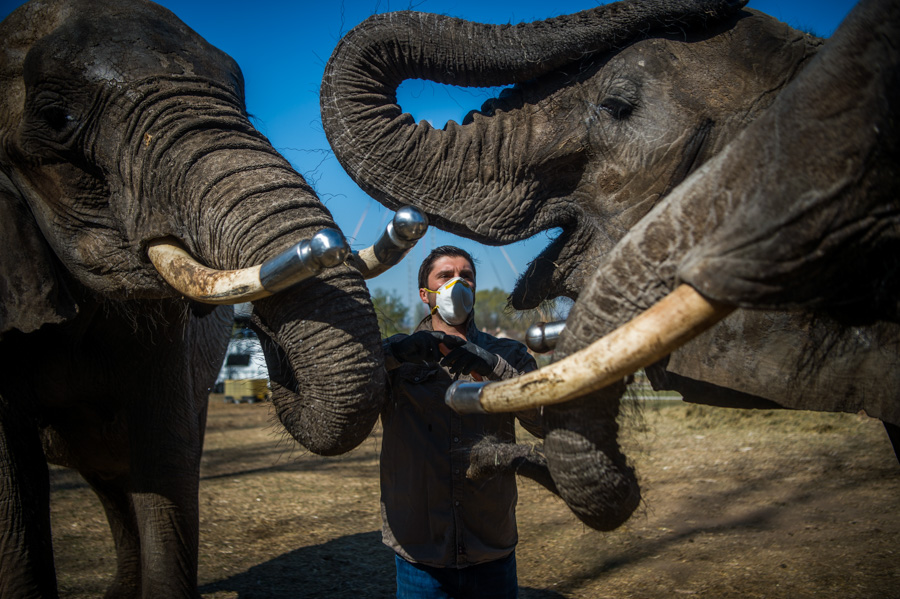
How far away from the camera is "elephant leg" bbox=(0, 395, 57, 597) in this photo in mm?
3137

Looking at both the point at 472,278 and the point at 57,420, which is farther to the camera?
the point at 57,420

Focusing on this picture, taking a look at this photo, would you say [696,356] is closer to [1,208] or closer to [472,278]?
[472,278]

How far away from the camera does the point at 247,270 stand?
2.33m

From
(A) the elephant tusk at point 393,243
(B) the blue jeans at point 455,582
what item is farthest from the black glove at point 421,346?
(B) the blue jeans at point 455,582

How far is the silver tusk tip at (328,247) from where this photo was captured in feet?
6.77

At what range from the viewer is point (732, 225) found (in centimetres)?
159

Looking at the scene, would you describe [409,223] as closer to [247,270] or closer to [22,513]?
[247,270]

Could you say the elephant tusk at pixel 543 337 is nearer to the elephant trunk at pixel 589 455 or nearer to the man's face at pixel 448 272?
the elephant trunk at pixel 589 455

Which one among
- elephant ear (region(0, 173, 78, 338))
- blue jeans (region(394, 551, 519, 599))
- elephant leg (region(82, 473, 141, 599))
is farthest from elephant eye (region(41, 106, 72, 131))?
elephant leg (region(82, 473, 141, 599))

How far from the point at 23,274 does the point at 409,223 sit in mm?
1834

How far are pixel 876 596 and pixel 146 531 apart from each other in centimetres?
421

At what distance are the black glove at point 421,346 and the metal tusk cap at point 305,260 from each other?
26.6 inches

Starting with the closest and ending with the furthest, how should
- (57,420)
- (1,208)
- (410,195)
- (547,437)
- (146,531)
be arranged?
1. (547,437)
2. (410,195)
3. (1,208)
4. (146,531)
5. (57,420)

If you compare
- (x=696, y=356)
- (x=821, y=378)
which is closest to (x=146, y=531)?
(x=696, y=356)
